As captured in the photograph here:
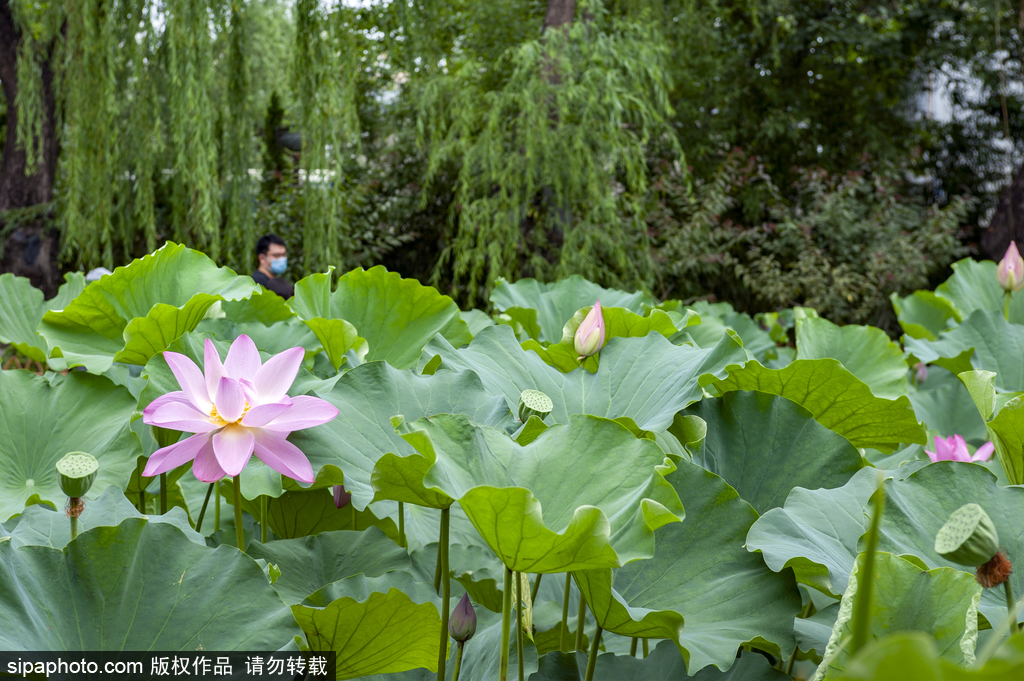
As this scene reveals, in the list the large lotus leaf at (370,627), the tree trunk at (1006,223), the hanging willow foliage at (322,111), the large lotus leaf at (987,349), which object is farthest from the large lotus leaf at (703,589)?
the tree trunk at (1006,223)

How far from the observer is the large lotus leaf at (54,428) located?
799 mm

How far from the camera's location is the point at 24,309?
125 cm

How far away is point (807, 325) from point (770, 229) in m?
4.61

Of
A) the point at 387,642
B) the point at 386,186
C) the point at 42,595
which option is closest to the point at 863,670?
the point at 387,642

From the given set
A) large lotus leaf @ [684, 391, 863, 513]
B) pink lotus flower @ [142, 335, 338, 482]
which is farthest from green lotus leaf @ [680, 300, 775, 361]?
pink lotus flower @ [142, 335, 338, 482]

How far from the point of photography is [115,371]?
3.17 feet

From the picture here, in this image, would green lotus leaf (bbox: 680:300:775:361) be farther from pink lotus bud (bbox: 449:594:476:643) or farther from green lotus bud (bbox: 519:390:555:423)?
pink lotus bud (bbox: 449:594:476:643)

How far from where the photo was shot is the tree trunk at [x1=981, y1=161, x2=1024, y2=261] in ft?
17.7

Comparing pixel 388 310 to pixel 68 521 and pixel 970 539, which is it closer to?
pixel 68 521

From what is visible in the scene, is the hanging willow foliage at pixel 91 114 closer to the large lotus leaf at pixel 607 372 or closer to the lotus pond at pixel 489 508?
the lotus pond at pixel 489 508

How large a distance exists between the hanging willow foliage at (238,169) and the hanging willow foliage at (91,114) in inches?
16.1

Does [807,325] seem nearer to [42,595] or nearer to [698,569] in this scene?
[698,569]

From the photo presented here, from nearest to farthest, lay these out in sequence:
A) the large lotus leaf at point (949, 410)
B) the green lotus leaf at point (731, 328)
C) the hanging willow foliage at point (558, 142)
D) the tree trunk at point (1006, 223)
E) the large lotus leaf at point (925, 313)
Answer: the green lotus leaf at point (731, 328) < the large lotus leaf at point (949, 410) < the large lotus leaf at point (925, 313) < the hanging willow foliage at point (558, 142) < the tree trunk at point (1006, 223)

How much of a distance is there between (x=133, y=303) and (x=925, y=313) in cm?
219
